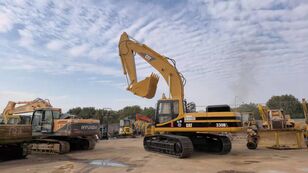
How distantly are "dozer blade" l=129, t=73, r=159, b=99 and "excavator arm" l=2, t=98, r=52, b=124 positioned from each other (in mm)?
7586

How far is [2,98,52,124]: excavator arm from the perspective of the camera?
852 inches

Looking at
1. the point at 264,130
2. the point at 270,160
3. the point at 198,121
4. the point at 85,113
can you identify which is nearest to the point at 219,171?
the point at 270,160

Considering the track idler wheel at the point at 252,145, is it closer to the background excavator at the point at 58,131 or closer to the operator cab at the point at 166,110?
the operator cab at the point at 166,110

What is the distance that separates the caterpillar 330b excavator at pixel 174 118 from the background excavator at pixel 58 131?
3.18m

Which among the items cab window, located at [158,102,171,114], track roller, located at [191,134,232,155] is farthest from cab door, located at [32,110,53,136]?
track roller, located at [191,134,232,155]

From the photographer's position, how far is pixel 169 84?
16344mm

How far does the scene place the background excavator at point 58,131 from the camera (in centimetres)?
1659

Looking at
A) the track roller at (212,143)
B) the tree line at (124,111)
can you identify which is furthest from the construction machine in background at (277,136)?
the tree line at (124,111)

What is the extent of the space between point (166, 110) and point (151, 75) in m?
2.04

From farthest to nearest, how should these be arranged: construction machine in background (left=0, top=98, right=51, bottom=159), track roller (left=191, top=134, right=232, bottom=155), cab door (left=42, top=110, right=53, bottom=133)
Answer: cab door (left=42, top=110, right=53, bottom=133) → track roller (left=191, top=134, right=232, bottom=155) → construction machine in background (left=0, top=98, right=51, bottom=159)

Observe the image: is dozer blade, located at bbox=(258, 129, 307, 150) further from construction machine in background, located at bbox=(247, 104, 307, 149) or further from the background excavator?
the background excavator

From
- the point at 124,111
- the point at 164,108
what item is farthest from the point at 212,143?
the point at 124,111

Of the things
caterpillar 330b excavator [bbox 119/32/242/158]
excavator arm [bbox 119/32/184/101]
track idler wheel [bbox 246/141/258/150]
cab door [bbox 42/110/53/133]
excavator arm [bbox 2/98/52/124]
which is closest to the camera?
caterpillar 330b excavator [bbox 119/32/242/158]

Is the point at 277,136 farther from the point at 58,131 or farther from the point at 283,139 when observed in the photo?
the point at 58,131
